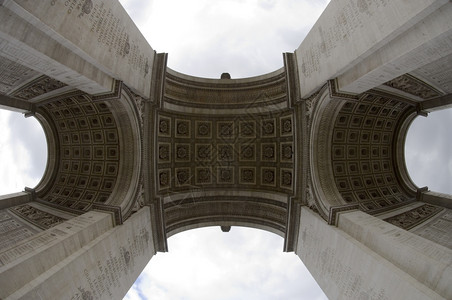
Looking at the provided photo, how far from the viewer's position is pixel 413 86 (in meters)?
13.5

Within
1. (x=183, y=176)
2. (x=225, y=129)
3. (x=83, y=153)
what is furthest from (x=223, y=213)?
(x=83, y=153)

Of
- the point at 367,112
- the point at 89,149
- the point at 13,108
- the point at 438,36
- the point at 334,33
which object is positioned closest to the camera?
the point at 438,36

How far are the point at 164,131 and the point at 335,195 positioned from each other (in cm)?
1118

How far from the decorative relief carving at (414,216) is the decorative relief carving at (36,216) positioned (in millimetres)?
18586

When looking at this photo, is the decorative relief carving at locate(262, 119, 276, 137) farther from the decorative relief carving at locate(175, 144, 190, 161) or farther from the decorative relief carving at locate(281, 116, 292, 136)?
the decorative relief carving at locate(175, 144, 190, 161)

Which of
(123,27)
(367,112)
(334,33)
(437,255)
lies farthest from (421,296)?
(123,27)

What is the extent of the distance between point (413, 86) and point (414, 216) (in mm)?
7194

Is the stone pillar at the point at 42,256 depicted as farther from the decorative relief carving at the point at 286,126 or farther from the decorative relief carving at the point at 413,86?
the decorative relief carving at the point at 413,86

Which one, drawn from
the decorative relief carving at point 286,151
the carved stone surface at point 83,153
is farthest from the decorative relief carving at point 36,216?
the decorative relief carving at point 286,151

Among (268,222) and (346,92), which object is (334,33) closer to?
(346,92)

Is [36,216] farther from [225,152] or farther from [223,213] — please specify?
[225,152]

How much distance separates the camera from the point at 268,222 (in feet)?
62.0

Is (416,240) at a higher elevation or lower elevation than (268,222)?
higher

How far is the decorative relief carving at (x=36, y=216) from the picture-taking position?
14492mm
